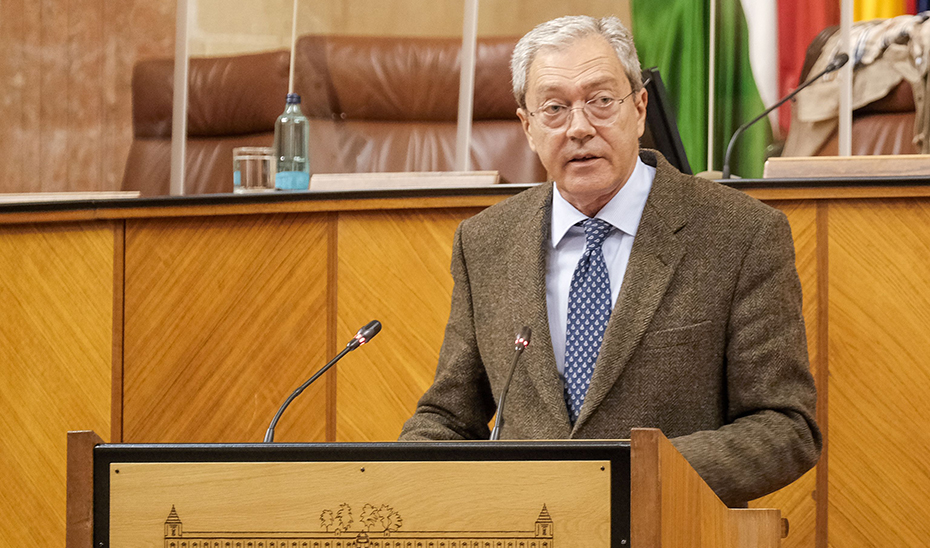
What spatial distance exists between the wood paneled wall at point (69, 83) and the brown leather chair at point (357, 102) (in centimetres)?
13

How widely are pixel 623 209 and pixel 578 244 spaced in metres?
0.09

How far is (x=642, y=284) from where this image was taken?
1.44 m

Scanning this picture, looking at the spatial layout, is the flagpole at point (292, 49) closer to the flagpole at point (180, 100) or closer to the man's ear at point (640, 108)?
the flagpole at point (180, 100)

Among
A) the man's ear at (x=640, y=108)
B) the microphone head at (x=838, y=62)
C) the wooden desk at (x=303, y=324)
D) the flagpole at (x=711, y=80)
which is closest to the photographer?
the man's ear at (x=640, y=108)

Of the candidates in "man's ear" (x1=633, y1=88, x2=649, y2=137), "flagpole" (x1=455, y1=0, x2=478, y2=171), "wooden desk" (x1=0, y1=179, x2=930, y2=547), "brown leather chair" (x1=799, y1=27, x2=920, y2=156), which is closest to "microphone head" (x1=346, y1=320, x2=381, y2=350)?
"man's ear" (x1=633, y1=88, x2=649, y2=137)

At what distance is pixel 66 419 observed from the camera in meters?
2.27

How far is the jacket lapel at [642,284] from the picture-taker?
1.41 meters

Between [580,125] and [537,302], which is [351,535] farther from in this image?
[580,125]

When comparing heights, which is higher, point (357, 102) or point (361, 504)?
point (357, 102)

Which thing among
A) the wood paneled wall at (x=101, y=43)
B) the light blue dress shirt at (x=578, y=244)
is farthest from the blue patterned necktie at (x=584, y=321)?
the wood paneled wall at (x=101, y=43)

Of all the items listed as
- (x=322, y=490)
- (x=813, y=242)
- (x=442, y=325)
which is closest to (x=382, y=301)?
(x=442, y=325)

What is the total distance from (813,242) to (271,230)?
1179mm

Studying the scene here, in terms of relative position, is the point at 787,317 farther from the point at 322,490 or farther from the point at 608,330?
the point at 322,490

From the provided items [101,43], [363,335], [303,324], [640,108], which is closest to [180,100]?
[101,43]
